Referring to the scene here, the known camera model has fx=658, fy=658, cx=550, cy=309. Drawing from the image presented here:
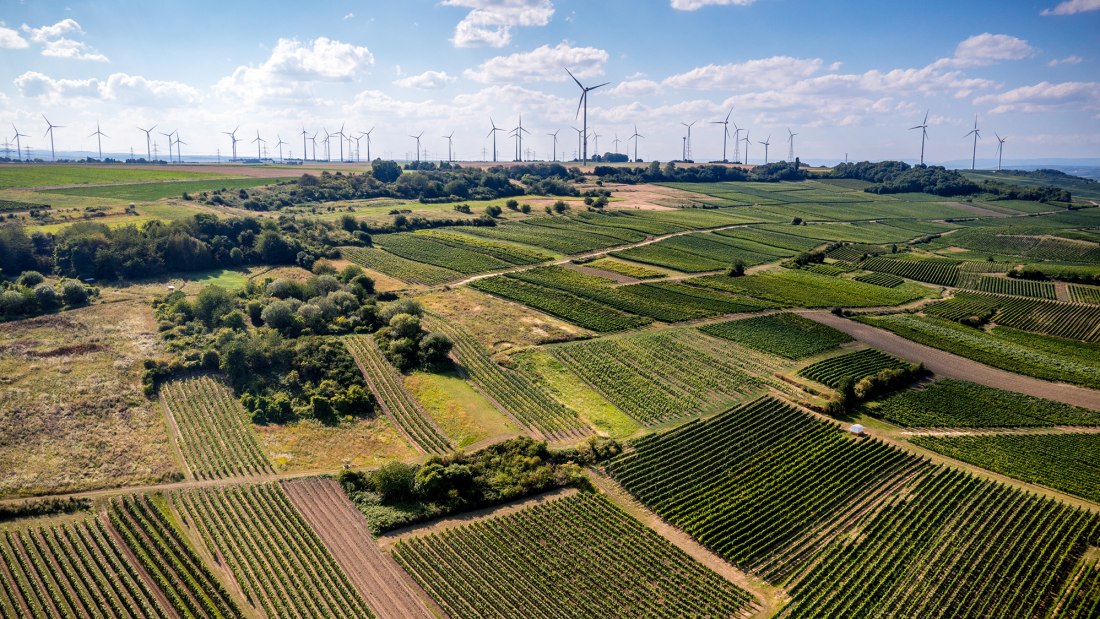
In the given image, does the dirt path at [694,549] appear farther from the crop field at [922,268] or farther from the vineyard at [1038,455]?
the crop field at [922,268]

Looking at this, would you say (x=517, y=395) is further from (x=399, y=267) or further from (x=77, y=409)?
(x=399, y=267)

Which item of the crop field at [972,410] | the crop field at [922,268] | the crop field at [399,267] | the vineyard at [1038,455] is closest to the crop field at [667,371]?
the crop field at [972,410]

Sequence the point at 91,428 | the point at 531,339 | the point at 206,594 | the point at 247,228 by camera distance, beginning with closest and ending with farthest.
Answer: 1. the point at 206,594
2. the point at 91,428
3. the point at 531,339
4. the point at 247,228

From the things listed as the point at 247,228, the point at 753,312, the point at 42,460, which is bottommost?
the point at 42,460

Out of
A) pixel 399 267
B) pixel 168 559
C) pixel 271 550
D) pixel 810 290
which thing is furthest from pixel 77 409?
pixel 810 290

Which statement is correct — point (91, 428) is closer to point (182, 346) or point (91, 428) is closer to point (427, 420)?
point (182, 346)

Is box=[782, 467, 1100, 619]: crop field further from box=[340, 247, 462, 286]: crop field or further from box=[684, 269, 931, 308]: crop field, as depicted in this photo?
box=[340, 247, 462, 286]: crop field

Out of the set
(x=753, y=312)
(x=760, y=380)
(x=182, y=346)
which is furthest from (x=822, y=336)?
(x=182, y=346)
